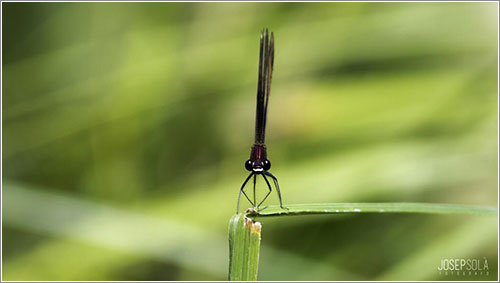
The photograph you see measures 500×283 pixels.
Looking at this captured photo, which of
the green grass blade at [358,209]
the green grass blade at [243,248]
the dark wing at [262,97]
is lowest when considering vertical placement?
the green grass blade at [243,248]

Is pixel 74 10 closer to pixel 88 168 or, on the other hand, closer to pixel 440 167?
pixel 88 168

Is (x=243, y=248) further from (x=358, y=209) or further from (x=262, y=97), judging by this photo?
(x=262, y=97)

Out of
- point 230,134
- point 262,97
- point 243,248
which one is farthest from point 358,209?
point 230,134

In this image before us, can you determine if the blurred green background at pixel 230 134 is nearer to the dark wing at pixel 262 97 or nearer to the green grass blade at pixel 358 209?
the dark wing at pixel 262 97

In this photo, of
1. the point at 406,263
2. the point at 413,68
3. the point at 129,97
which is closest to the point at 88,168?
the point at 129,97

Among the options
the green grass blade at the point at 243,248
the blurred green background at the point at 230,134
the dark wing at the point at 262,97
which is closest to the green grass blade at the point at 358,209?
the green grass blade at the point at 243,248

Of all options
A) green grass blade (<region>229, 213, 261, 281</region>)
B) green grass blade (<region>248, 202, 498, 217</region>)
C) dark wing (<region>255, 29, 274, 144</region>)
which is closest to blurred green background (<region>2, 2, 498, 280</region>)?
dark wing (<region>255, 29, 274, 144</region>)
